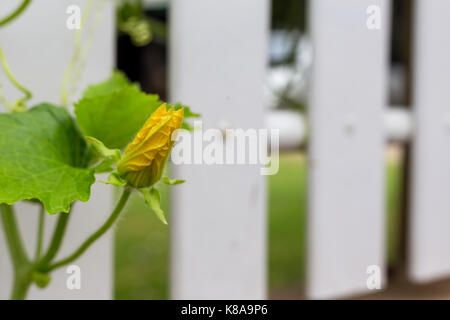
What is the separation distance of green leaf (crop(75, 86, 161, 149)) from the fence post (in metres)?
0.18

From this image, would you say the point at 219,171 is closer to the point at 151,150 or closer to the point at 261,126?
the point at 261,126

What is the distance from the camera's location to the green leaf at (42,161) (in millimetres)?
316

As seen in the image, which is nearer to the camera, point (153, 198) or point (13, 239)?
point (153, 198)

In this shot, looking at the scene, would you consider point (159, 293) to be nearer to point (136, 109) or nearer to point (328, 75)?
point (328, 75)

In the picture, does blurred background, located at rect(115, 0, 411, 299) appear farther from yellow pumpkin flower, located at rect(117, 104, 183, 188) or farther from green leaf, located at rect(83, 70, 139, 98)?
yellow pumpkin flower, located at rect(117, 104, 183, 188)

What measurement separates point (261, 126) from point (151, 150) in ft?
1.20

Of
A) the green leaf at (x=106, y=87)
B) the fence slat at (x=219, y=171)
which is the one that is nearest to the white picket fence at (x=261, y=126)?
the fence slat at (x=219, y=171)

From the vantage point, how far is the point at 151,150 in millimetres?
297

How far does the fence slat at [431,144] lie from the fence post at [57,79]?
1.60 ft

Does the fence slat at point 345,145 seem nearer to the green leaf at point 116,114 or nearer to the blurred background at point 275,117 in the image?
the blurred background at point 275,117

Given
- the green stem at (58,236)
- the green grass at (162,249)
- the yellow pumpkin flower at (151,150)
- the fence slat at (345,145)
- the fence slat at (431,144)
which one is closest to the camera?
the yellow pumpkin flower at (151,150)

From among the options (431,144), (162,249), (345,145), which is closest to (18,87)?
(345,145)

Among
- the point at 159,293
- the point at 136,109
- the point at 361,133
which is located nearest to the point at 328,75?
the point at 361,133

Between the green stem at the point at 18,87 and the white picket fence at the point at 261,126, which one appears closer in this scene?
the green stem at the point at 18,87
